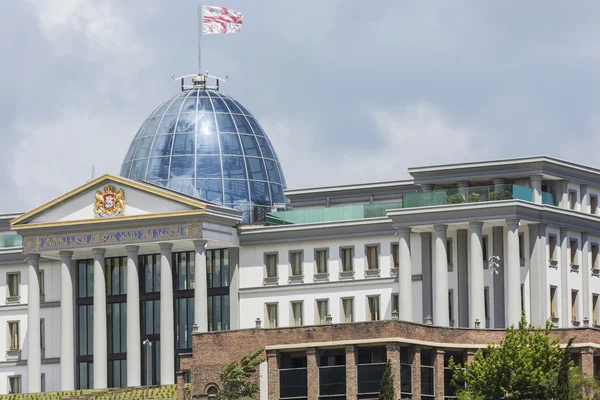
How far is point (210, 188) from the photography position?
547 ft

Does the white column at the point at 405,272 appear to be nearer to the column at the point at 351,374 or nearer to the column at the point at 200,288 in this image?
the column at the point at 200,288

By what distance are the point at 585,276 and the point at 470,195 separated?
33.4 ft

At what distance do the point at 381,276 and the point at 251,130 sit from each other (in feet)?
71.4

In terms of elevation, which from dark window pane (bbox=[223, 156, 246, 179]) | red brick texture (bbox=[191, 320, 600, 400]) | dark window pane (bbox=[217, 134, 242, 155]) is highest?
dark window pane (bbox=[217, 134, 242, 155])

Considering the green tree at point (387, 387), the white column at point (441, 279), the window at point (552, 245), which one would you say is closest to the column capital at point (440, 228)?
the white column at point (441, 279)

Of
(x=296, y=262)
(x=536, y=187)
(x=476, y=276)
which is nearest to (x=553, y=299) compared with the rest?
(x=476, y=276)

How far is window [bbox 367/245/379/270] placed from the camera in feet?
503

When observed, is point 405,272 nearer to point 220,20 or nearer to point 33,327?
point 33,327

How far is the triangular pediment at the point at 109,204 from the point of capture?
154 metres

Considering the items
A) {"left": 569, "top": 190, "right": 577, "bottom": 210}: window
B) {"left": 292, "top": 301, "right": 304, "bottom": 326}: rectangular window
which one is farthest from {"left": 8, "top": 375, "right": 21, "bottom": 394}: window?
{"left": 569, "top": 190, "right": 577, "bottom": 210}: window

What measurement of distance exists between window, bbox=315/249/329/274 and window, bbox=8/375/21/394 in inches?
948

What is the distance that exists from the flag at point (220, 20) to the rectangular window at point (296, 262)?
2052 centimetres

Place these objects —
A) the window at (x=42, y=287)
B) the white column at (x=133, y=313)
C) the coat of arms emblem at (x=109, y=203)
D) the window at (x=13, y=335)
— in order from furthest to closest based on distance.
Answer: the window at (x=13, y=335) → the window at (x=42, y=287) → the coat of arms emblem at (x=109, y=203) → the white column at (x=133, y=313)

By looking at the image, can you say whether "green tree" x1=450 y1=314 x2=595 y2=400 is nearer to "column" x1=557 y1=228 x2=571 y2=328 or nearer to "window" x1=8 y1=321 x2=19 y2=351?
"column" x1=557 y1=228 x2=571 y2=328
